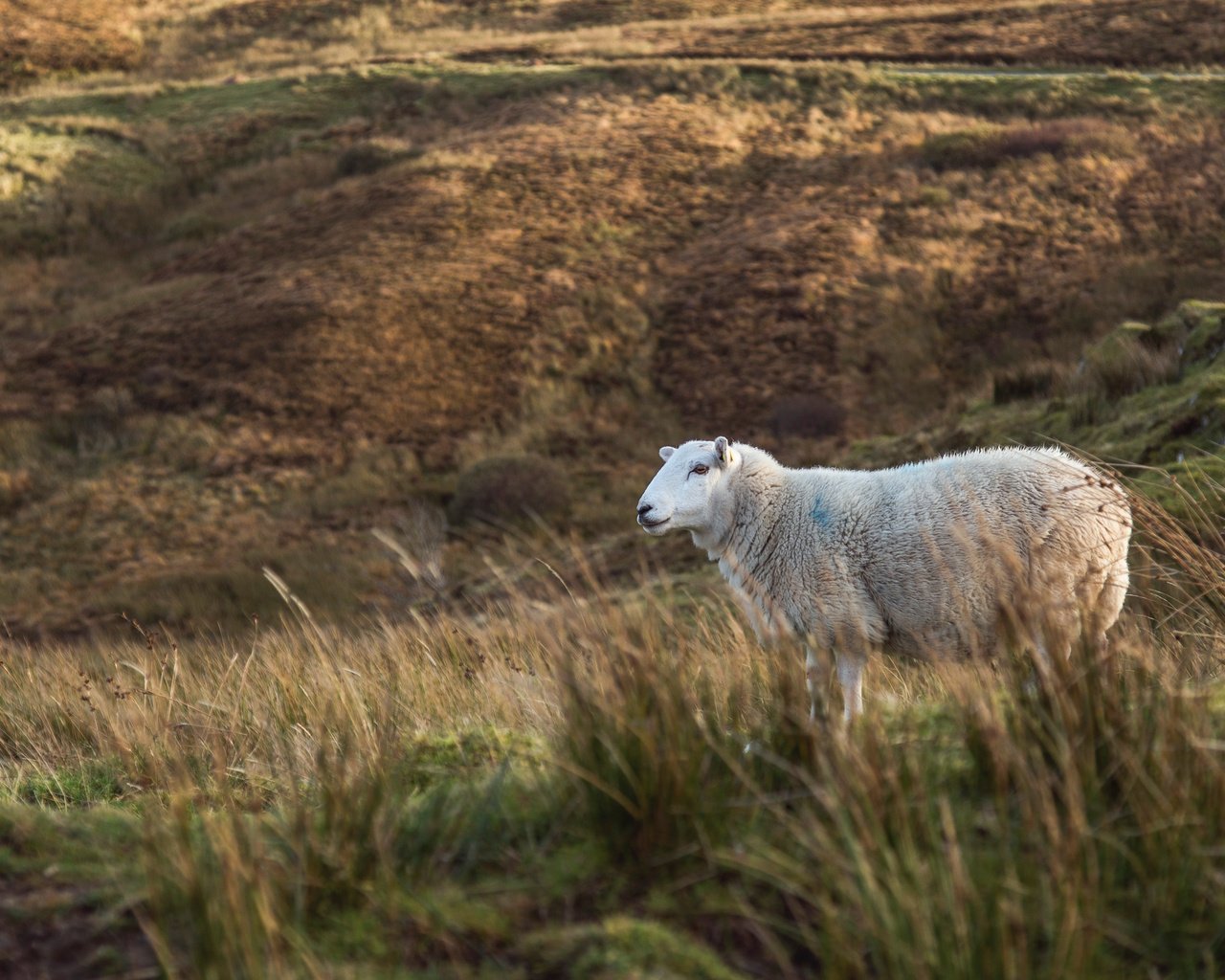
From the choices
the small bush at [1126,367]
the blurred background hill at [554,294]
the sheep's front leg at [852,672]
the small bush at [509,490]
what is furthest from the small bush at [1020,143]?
the sheep's front leg at [852,672]

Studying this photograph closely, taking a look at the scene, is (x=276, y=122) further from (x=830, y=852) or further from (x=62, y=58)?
(x=830, y=852)

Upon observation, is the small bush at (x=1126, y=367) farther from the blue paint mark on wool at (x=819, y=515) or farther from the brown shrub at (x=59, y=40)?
the brown shrub at (x=59, y=40)

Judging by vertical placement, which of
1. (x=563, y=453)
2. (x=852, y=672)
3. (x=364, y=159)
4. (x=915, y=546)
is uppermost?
(x=364, y=159)

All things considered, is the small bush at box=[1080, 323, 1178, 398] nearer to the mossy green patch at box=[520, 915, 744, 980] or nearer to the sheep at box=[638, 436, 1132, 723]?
the sheep at box=[638, 436, 1132, 723]

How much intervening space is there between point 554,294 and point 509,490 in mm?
8824

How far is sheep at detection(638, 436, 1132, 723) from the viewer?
5.40m

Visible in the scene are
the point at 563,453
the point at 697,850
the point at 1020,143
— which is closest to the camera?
the point at 697,850

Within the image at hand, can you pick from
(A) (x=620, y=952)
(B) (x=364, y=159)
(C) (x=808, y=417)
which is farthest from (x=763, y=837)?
(B) (x=364, y=159)

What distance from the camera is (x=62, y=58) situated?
174 ft

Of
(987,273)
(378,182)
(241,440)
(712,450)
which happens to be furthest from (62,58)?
(712,450)

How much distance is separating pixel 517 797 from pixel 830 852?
1.22 metres

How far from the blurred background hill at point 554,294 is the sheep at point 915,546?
555cm

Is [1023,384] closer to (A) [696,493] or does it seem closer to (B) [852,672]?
(A) [696,493]

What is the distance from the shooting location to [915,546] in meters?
5.56
